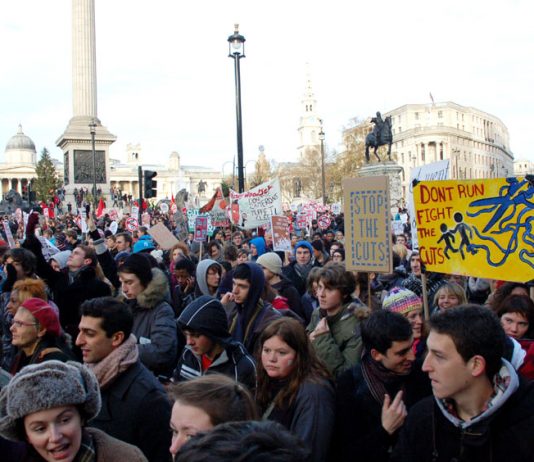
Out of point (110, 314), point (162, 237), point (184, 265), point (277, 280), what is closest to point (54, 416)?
point (110, 314)

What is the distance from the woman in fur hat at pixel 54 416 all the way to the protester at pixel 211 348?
3.94ft

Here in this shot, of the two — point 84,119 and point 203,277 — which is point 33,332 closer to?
point 203,277

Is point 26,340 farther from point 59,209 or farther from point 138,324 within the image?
point 59,209

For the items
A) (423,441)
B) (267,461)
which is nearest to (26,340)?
(423,441)

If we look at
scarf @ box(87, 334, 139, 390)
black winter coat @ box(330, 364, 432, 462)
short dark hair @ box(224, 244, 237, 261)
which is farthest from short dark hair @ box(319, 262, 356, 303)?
short dark hair @ box(224, 244, 237, 261)

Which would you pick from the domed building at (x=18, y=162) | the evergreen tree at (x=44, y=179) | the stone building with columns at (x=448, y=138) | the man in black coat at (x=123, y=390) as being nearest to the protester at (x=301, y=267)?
the man in black coat at (x=123, y=390)

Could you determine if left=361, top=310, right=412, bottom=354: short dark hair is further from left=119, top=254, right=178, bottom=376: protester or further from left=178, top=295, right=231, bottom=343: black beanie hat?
left=119, top=254, right=178, bottom=376: protester

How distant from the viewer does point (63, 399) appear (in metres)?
2.52

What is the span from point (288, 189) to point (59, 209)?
1638 inches

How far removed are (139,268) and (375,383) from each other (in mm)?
2319

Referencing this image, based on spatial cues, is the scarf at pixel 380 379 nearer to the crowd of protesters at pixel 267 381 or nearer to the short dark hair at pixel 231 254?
the crowd of protesters at pixel 267 381

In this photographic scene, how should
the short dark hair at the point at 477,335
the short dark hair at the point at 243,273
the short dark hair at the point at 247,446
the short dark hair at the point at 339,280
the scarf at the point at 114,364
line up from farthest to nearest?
the short dark hair at the point at 243,273, the short dark hair at the point at 339,280, the scarf at the point at 114,364, the short dark hair at the point at 477,335, the short dark hair at the point at 247,446

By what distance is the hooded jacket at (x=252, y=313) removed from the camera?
5.08m

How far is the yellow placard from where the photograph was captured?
463 cm
